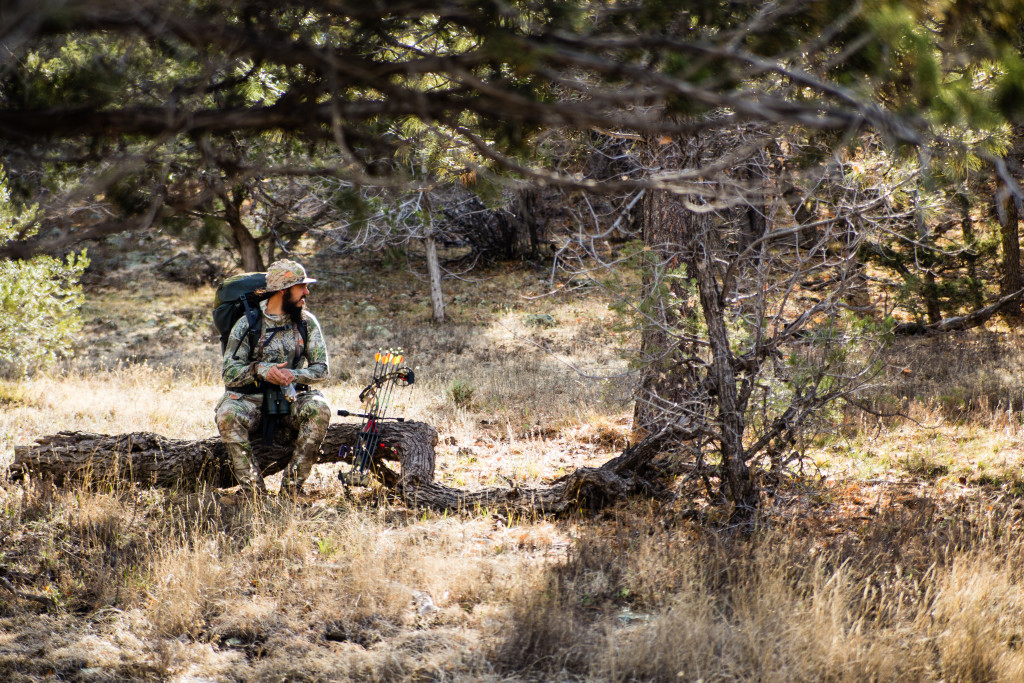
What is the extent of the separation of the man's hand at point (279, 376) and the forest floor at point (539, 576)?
2.98 feet

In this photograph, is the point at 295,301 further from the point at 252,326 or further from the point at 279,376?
the point at 279,376

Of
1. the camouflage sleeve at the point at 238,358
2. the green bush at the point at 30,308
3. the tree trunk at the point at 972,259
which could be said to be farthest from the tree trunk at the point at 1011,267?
the green bush at the point at 30,308

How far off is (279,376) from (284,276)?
809mm

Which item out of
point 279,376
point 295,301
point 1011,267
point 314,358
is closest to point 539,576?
point 279,376

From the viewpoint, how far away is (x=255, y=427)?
19.4ft

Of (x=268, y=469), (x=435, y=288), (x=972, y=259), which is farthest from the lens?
(x=435, y=288)

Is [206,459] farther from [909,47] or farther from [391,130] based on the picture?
[909,47]

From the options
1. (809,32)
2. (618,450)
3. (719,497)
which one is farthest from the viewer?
(618,450)

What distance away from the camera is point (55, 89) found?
10.5ft

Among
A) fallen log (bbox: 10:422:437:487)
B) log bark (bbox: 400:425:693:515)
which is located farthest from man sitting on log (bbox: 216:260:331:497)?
log bark (bbox: 400:425:693:515)

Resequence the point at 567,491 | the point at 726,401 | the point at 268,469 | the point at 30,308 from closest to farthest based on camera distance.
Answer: the point at 726,401 < the point at 567,491 < the point at 268,469 < the point at 30,308

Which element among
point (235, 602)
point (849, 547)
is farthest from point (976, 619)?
point (235, 602)

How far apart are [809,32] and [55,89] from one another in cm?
317

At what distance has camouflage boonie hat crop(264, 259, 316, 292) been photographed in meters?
5.93
